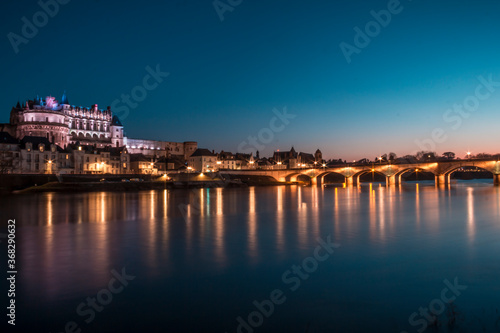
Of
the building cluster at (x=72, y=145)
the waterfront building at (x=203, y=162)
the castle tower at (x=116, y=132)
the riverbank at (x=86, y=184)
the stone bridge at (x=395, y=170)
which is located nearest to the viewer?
the riverbank at (x=86, y=184)

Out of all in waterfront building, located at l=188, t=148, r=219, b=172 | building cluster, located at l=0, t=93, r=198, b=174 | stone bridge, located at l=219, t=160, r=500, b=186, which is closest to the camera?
stone bridge, located at l=219, t=160, r=500, b=186

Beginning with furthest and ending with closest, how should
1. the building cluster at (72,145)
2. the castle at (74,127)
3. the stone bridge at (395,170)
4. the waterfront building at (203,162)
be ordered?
the waterfront building at (203,162) → the castle at (74,127) → the building cluster at (72,145) → the stone bridge at (395,170)

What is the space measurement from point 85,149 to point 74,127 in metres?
32.6

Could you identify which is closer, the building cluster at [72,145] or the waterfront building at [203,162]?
the building cluster at [72,145]

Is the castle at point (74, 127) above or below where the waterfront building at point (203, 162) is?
above

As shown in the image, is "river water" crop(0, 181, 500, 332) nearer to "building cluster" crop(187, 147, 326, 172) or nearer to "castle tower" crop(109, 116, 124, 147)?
"building cluster" crop(187, 147, 326, 172)

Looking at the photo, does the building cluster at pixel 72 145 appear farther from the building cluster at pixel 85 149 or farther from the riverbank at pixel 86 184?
the riverbank at pixel 86 184

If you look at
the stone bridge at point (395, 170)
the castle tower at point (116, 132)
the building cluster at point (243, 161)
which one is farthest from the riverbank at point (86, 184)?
the castle tower at point (116, 132)

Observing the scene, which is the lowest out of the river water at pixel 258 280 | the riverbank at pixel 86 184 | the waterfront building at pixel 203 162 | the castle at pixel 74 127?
the river water at pixel 258 280

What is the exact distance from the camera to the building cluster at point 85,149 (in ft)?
240

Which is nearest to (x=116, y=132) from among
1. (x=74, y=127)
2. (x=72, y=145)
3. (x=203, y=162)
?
(x=74, y=127)

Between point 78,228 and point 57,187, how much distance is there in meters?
40.9

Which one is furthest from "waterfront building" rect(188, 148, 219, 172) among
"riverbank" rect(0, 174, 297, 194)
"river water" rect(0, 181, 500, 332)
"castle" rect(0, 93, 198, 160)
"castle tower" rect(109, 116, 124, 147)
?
"river water" rect(0, 181, 500, 332)

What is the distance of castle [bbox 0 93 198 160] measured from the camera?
97.9 meters
